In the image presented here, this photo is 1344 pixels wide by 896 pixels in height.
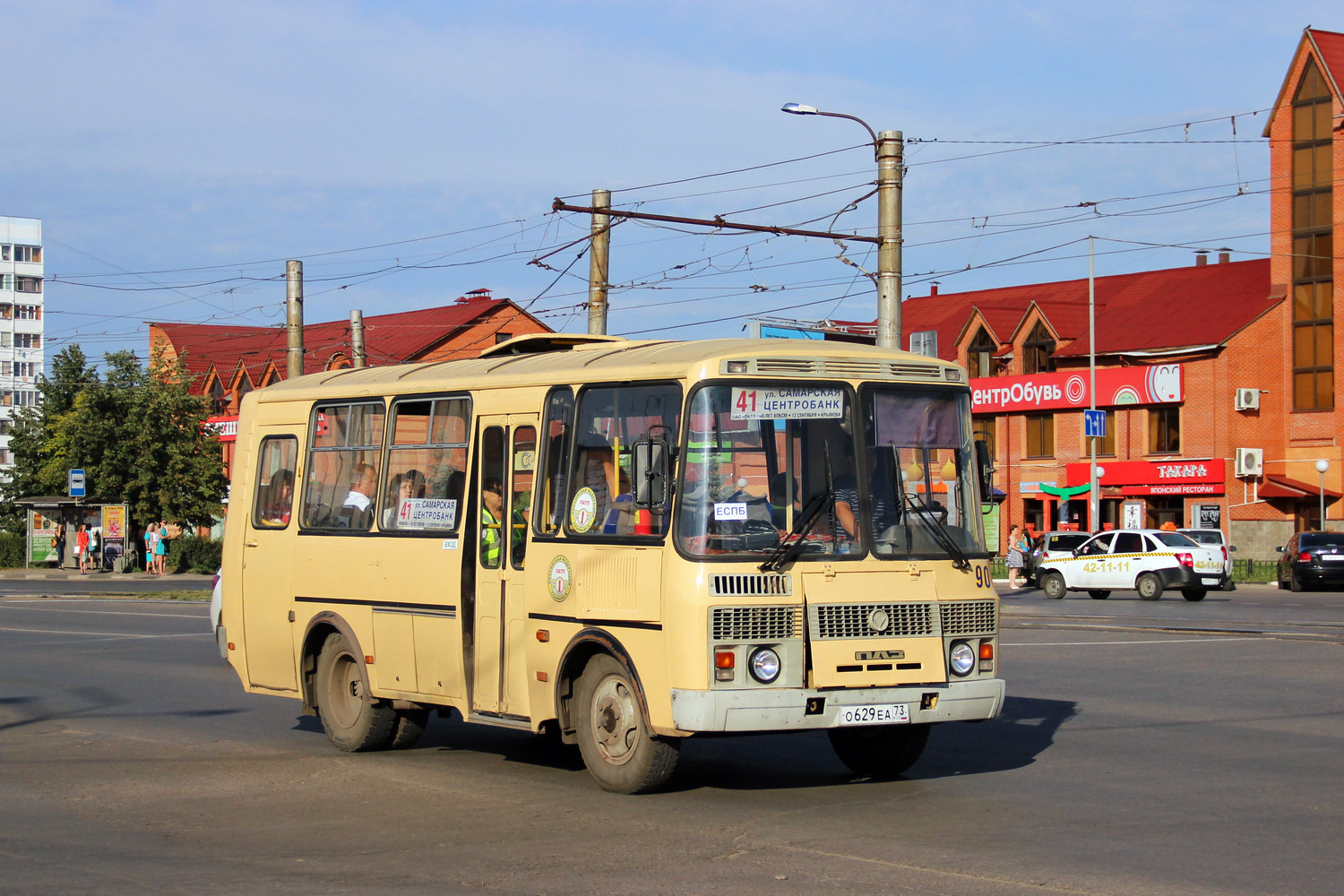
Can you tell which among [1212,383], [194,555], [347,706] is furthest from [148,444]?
[347,706]

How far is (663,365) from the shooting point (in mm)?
9375

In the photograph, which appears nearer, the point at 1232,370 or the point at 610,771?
the point at 610,771

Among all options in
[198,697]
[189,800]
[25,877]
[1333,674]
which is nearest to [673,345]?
[189,800]

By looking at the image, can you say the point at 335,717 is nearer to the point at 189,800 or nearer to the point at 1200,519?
the point at 189,800

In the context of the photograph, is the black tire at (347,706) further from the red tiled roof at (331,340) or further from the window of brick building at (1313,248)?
the red tiled roof at (331,340)

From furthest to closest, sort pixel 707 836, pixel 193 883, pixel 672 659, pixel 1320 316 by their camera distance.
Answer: pixel 1320 316 → pixel 672 659 → pixel 707 836 → pixel 193 883

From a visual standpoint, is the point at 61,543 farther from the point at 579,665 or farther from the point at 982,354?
the point at 579,665

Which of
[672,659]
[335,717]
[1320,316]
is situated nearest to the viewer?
[672,659]

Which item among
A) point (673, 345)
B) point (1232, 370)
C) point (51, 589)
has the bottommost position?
point (51, 589)

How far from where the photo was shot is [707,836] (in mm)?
8203

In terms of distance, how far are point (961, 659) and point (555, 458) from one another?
2.90 metres

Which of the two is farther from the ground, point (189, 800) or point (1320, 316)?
point (1320, 316)

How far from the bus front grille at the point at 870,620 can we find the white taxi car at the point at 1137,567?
2725 centimetres

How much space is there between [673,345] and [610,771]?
8.84 feet
